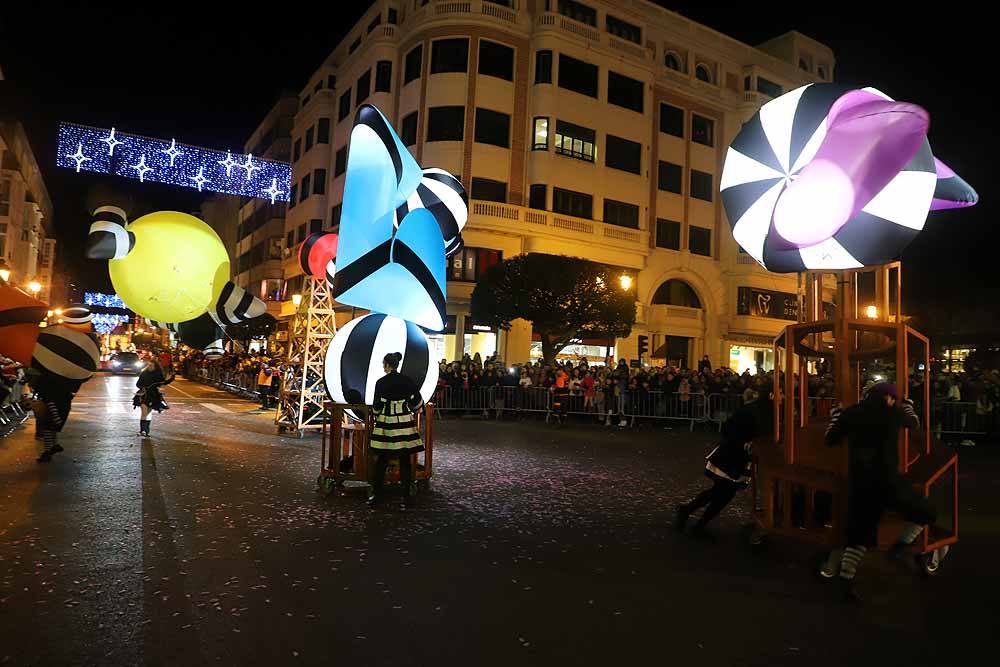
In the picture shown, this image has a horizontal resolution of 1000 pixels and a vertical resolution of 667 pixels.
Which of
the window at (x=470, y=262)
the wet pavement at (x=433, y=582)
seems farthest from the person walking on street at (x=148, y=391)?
the window at (x=470, y=262)

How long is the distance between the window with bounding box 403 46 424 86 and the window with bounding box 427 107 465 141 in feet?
8.19

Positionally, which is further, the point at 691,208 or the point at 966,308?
the point at 966,308

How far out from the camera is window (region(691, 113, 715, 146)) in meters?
37.9

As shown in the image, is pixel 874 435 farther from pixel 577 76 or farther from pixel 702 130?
pixel 702 130

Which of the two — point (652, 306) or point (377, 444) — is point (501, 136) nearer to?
point (652, 306)

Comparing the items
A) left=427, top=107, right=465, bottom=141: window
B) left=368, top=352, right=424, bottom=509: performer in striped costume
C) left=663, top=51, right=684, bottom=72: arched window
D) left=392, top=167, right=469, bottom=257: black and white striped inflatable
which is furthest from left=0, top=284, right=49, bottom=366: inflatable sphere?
left=663, top=51, right=684, bottom=72: arched window

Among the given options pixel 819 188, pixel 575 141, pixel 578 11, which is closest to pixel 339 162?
pixel 575 141

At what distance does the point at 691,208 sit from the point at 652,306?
6.17 metres

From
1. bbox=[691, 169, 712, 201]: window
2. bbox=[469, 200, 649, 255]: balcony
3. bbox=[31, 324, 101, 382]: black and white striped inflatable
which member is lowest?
bbox=[31, 324, 101, 382]: black and white striped inflatable

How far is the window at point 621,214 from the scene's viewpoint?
112ft

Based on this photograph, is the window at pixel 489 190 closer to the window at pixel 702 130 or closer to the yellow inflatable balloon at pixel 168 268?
the window at pixel 702 130

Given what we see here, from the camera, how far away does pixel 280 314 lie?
43.9m

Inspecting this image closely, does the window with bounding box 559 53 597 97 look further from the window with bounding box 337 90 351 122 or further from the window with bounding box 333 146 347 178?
the window with bounding box 333 146 347 178

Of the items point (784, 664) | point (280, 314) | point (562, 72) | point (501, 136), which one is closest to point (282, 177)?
point (501, 136)
